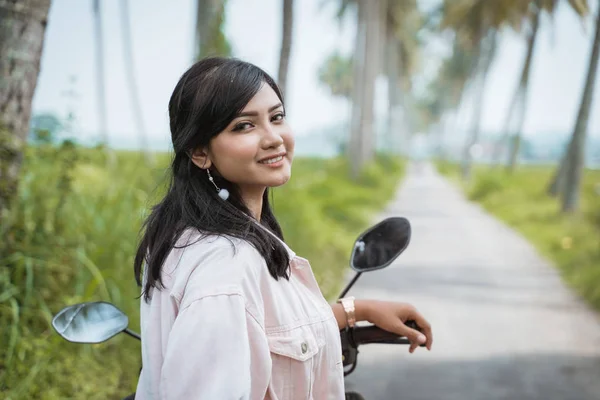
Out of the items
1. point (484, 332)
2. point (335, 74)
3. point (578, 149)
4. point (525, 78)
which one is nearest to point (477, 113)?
point (525, 78)

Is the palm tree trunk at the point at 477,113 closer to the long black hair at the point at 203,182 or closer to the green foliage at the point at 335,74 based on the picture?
the long black hair at the point at 203,182

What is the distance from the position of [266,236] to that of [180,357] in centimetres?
35

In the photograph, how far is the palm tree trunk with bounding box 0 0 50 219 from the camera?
142 inches

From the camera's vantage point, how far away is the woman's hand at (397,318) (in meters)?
1.81

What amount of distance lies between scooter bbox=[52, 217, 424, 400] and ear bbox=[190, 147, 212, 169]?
0.49 metres

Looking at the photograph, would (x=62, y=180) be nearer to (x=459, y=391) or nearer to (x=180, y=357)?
(x=459, y=391)

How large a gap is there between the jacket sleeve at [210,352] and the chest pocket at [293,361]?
0.15 meters

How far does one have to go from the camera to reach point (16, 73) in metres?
3.66

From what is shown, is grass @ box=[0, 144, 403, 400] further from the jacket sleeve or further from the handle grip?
the jacket sleeve

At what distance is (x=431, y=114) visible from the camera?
83.9m

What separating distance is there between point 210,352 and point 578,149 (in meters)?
12.1

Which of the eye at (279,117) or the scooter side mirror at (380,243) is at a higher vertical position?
the eye at (279,117)

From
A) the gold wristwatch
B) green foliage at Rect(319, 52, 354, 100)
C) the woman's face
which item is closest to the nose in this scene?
the woman's face

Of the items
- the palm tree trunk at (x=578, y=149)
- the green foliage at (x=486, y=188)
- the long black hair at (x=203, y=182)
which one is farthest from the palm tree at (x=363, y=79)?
the long black hair at (x=203, y=182)
